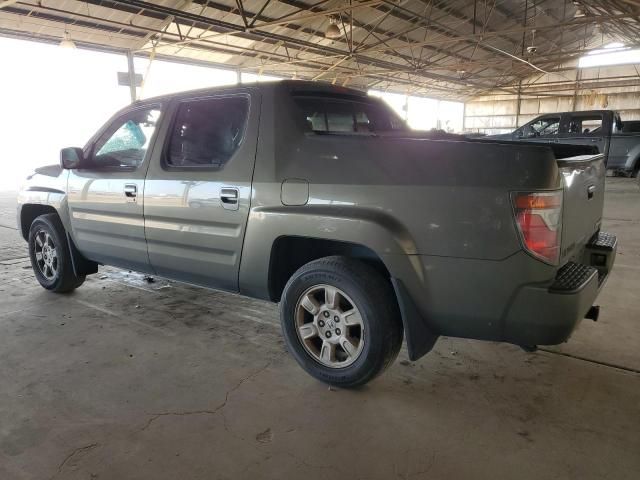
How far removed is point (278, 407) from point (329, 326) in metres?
0.50

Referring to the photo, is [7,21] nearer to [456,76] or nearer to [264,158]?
[264,158]

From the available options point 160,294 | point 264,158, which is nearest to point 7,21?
point 160,294

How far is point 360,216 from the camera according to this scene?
230cm

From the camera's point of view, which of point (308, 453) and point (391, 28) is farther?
point (391, 28)

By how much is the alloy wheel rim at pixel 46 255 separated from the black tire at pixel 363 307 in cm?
270

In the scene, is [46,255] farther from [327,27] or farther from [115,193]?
[327,27]

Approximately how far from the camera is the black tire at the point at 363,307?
2381 mm

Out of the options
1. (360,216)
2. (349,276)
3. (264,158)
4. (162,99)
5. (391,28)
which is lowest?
(349,276)

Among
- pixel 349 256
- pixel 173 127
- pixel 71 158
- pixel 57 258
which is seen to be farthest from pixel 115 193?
pixel 349 256

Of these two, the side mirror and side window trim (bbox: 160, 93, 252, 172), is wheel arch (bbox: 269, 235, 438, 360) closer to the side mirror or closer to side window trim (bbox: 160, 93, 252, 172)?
side window trim (bbox: 160, 93, 252, 172)

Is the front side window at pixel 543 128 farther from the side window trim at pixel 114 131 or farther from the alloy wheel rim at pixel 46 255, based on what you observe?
the alloy wheel rim at pixel 46 255

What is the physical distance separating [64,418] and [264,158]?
1.69 meters

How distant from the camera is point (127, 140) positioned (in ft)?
11.9

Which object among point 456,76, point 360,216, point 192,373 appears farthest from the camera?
point 456,76
